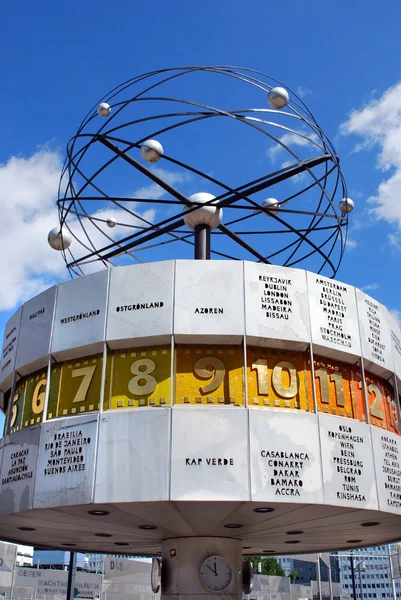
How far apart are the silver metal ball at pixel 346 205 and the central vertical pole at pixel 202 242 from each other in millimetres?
5092

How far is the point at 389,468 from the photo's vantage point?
16531 mm

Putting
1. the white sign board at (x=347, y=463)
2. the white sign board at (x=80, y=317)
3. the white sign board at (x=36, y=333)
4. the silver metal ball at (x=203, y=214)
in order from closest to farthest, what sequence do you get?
the white sign board at (x=347, y=463) < the white sign board at (x=80, y=317) < the white sign board at (x=36, y=333) < the silver metal ball at (x=203, y=214)

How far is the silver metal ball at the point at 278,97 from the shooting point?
17.4m

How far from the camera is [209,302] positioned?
52.9 feet

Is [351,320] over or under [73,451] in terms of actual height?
over

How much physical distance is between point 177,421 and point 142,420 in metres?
0.87

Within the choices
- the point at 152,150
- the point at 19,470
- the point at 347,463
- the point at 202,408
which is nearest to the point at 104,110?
the point at 152,150

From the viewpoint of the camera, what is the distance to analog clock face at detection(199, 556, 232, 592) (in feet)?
57.4

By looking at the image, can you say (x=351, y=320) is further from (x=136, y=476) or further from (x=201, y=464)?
(x=136, y=476)

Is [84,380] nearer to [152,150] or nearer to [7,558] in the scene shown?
[152,150]

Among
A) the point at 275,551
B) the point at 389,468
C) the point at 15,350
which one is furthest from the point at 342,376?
the point at 275,551

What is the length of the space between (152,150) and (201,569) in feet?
40.1

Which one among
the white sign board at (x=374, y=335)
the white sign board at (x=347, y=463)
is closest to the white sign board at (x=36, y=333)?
the white sign board at (x=347, y=463)

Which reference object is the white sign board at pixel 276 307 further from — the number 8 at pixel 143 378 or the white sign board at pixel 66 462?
the white sign board at pixel 66 462
